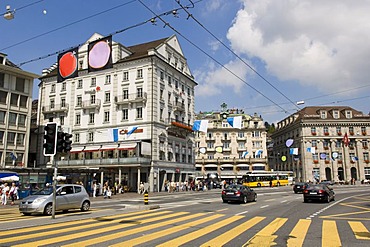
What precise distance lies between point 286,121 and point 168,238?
95.3 m

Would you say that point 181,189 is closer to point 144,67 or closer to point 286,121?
point 144,67

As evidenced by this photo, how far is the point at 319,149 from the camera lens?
8450 cm

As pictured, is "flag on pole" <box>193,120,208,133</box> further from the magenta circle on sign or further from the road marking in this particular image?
the road marking

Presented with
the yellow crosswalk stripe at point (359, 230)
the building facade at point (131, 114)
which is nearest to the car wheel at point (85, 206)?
the yellow crosswalk stripe at point (359, 230)

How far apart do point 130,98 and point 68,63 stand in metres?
32.4

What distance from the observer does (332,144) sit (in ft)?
278

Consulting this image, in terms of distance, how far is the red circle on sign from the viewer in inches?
712

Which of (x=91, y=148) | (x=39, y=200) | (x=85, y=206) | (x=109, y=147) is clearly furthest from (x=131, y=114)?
(x=39, y=200)

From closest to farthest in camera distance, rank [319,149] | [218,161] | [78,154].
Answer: [78,154]
[319,149]
[218,161]

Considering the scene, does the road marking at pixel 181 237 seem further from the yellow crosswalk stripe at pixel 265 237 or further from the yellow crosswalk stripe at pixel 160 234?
the yellow crosswalk stripe at pixel 265 237

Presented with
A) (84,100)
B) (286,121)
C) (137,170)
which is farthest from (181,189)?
→ (286,121)

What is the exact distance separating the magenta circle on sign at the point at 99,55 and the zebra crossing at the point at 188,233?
25.1ft

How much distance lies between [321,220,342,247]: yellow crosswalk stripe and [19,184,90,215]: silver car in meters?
12.0

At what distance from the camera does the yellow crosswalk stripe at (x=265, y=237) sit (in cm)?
904
